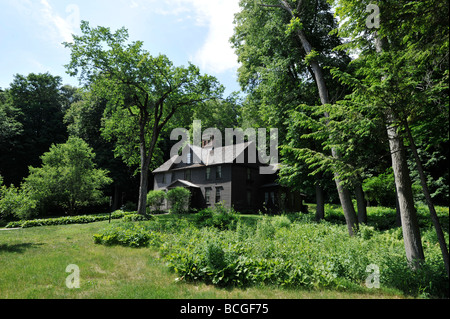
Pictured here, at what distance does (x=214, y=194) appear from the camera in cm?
2917

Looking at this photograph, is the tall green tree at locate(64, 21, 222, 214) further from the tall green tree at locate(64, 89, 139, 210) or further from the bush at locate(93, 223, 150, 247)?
the tall green tree at locate(64, 89, 139, 210)

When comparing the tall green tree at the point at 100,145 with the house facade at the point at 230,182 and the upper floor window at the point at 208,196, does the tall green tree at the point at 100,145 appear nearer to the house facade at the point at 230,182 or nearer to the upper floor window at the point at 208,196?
the house facade at the point at 230,182

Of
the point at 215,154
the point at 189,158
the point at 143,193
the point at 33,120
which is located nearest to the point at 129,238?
the point at 143,193

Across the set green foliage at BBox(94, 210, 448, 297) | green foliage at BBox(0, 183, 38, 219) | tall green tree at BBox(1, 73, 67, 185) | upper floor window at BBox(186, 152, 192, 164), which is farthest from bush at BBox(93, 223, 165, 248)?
tall green tree at BBox(1, 73, 67, 185)

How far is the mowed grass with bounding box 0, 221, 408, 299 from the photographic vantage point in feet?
17.0

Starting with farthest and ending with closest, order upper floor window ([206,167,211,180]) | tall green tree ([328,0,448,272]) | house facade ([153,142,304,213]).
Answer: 1. upper floor window ([206,167,211,180])
2. house facade ([153,142,304,213])
3. tall green tree ([328,0,448,272])

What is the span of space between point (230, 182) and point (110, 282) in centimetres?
2212

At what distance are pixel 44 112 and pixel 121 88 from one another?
3378cm

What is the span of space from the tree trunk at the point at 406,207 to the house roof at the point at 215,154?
20.9m

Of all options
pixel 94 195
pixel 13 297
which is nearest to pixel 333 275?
pixel 13 297

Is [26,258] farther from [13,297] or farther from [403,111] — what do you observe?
[403,111]

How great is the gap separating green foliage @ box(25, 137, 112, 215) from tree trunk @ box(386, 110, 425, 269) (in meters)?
26.2

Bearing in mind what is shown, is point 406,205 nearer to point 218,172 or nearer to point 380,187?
point 380,187

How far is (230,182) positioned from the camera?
1094 inches
